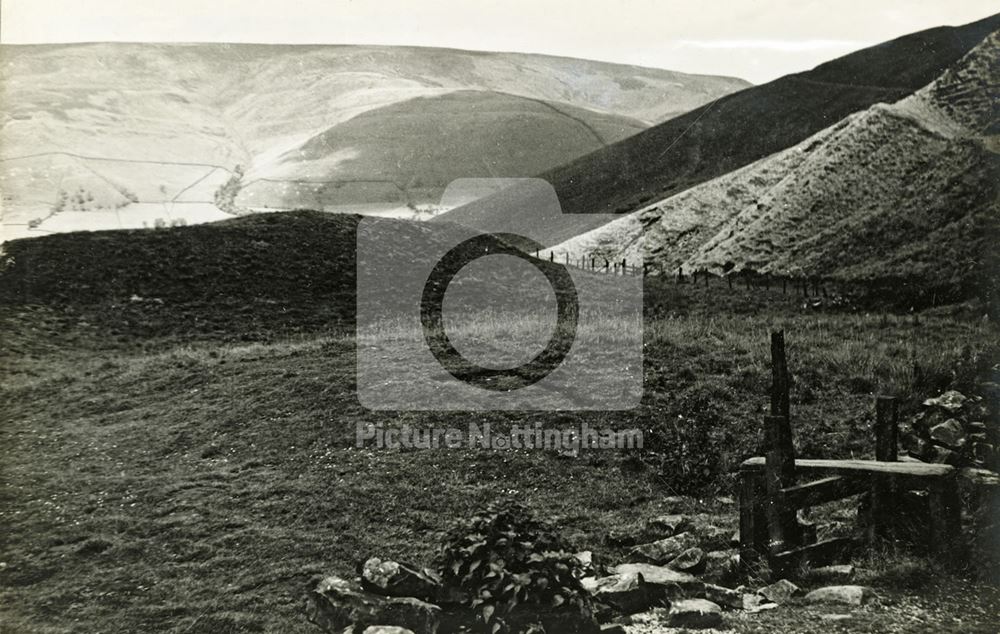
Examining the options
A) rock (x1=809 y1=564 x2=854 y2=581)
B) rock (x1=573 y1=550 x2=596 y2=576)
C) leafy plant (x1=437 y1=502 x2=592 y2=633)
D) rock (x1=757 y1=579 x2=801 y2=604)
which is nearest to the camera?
leafy plant (x1=437 y1=502 x2=592 y2=633)

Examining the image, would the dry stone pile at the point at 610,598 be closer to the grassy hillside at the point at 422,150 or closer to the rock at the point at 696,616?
the rock at the point at 696,616

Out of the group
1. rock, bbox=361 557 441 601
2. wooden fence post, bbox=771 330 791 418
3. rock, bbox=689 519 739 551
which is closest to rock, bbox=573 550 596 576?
rock, bbox=689 519 739 551

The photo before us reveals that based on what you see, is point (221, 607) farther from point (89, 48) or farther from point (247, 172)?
point (89, 48)

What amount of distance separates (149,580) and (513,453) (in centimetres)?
524

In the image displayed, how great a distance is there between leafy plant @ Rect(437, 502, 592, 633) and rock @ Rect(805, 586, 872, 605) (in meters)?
2.07

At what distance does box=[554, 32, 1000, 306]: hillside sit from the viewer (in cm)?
2886

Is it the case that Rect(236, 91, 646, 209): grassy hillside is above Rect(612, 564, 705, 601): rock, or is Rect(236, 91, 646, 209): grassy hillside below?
above

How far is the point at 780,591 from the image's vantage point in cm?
801

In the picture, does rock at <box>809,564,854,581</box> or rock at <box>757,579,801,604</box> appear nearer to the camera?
rock at <box>757,579,801,604</box>

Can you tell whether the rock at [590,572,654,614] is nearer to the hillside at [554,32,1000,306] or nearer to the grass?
the grass

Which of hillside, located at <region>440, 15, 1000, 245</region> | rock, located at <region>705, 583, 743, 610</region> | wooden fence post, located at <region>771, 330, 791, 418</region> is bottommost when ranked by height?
rock, located at <region>705, 583, 743, 610</region>

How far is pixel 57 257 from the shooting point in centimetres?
2645

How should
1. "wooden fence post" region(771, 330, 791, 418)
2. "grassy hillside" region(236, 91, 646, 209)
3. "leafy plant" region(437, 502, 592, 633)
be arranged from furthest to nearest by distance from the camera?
"grassy hillside" region(236, 91, 646, 209), "wooden fence post" region(771, 330, 791, 418), "leafy plant" region(437, 502, 592, 633)

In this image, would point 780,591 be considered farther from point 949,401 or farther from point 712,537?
point 949,401
